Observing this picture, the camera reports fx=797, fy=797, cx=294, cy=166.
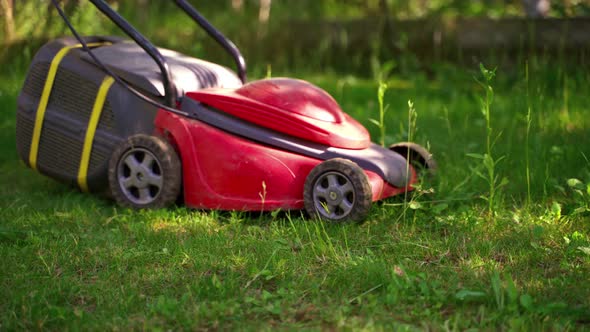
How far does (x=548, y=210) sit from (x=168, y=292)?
5.37 ft

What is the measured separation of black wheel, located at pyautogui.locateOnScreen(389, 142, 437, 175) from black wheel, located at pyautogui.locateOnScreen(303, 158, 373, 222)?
1.77 feet

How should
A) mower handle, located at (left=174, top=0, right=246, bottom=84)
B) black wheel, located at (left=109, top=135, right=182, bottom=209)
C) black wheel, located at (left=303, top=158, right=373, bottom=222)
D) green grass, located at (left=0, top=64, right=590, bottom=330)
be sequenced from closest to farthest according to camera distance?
1. green grass, located at (left=0, top=64, right=590, bottom=330)
2. black wheel, located at (left=303, top=158, right=373, bottom=222)
3. black wheel, located at (left=109, top=135, right=182, bottom=209)
4. mower handle, located at (left=174, top=0, right=246, bottom=84)

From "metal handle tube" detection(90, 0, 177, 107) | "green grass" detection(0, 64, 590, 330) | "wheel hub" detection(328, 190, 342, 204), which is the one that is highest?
"metal handle tube" detection(90, 0, 177, 107)

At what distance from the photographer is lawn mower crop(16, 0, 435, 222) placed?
326 cm

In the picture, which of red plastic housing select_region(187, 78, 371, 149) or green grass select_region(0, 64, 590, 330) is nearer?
green grass select_region(0, 64, 590, 330)

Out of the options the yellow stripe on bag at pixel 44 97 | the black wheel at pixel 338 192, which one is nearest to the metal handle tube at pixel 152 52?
the yellow stripe on bag at pixel 44 97

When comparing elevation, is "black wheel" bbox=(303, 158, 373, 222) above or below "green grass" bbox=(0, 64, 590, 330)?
above

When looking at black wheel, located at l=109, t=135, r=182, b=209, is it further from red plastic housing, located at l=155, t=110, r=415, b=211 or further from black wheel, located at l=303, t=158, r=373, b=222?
black wheel, located at l=303, t=158, r=373, b=222

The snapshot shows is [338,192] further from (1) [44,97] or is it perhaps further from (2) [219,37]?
(1) [44,97]

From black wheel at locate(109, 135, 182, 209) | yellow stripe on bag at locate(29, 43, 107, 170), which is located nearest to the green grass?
black wheel at locate(109, 135, 182, 209)

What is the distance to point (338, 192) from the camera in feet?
10.4

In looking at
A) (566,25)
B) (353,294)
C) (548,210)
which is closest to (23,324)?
(353,294)

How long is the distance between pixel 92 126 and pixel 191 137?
19.9 inches

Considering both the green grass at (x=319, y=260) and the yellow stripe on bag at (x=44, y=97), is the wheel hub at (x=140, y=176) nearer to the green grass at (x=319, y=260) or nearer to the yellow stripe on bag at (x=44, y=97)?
the green grass at (x=319, y=260)
